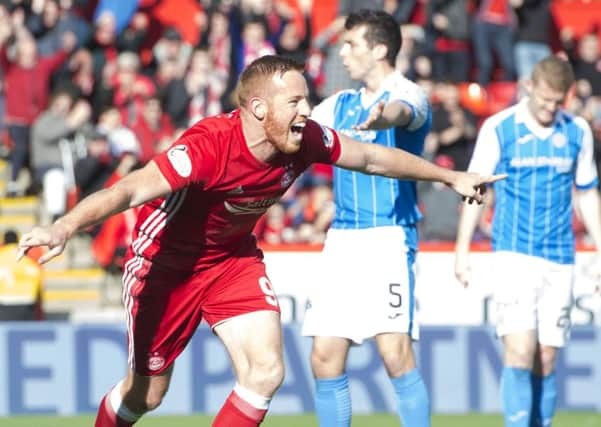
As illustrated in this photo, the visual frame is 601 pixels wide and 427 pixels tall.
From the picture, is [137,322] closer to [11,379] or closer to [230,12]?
[11,379]

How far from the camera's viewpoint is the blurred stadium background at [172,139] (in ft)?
32.7

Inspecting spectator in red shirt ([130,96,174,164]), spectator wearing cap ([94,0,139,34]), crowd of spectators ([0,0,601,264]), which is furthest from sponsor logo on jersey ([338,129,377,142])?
spectator wearing cap ([94,0,139,34])

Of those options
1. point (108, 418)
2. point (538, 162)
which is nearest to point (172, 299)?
point (108, 418)

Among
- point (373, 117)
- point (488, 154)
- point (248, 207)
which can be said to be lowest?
point (248, 207)

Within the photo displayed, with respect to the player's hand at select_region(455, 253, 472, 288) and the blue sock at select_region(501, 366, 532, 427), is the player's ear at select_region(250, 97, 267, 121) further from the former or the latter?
the blue sock at select_region(501, 366, 532, 427)

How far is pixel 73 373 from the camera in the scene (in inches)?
391

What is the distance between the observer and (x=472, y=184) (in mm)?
6000

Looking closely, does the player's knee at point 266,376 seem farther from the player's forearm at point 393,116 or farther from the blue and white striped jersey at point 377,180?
the blue and white striped jersey at point 377,180

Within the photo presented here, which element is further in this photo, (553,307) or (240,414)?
(553,307)

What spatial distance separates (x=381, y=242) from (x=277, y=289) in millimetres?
4082

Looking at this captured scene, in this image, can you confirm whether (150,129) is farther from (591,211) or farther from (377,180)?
(377,180)

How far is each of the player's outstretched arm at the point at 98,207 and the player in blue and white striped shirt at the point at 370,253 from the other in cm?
174

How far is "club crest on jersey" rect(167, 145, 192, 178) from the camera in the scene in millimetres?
5555

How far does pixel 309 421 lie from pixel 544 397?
7.62 feet
